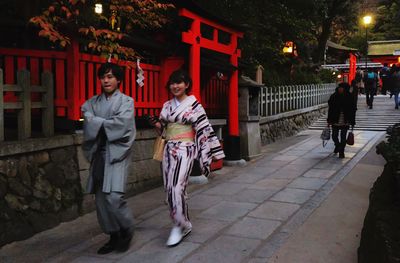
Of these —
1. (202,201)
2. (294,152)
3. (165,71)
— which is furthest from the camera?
(294,152)

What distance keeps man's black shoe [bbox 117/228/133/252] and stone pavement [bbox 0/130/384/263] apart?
0.07m

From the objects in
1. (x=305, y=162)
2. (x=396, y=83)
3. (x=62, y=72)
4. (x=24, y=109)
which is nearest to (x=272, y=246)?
(x=24, y=109)

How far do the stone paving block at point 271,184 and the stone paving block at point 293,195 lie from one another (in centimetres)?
29

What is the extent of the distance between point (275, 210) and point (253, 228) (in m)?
0.87

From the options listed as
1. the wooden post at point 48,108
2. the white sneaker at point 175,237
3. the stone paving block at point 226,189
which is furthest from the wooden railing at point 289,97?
the white sneaker at point 175,237

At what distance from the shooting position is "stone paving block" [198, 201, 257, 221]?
575cm

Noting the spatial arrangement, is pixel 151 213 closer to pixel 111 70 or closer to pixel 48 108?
pixel 48 108

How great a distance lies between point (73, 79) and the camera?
600 cm

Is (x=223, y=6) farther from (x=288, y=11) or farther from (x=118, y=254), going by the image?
(x=118, y=254)

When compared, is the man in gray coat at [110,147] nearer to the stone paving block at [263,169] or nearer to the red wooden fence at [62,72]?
the red wooden fence at [62,72]

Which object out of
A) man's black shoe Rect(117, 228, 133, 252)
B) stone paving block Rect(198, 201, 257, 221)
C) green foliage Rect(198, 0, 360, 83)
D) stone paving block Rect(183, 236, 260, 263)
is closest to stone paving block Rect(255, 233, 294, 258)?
stone paving block Rect(183, 236, 260, 263)

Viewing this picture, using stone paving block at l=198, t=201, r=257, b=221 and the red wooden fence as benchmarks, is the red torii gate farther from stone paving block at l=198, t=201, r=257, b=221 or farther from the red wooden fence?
stone paving block at l=198, t=201, r=257, b=221

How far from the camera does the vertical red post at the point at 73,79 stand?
599cm

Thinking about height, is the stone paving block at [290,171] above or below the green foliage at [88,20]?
below
